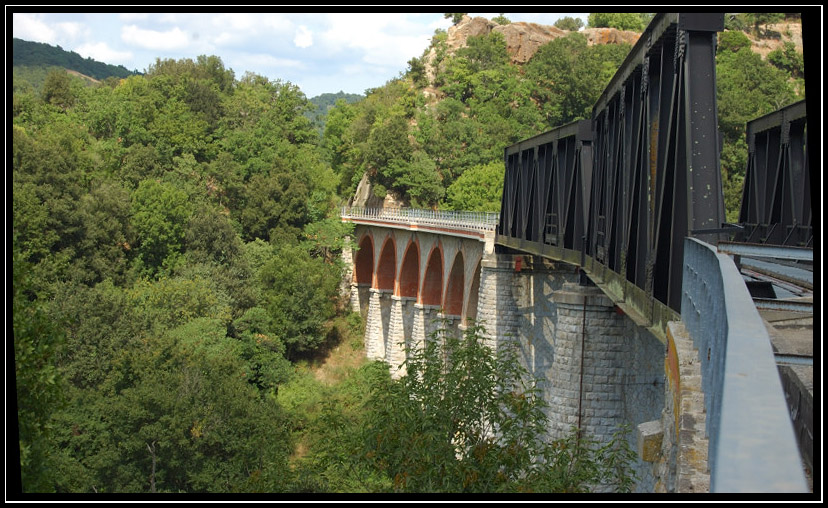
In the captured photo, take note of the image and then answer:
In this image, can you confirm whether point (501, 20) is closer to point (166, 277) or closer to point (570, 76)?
point (570, 76)

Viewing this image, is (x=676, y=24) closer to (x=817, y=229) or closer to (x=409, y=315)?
(x=817, y=229)

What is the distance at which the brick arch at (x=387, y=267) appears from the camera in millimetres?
58312

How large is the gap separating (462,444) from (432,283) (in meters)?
35.3

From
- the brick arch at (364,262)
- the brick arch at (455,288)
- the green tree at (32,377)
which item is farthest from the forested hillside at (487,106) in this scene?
the green tree at (32,377)

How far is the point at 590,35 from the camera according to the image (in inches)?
3792

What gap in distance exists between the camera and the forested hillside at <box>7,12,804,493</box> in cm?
1655

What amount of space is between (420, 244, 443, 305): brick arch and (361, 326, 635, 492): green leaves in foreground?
3347cm

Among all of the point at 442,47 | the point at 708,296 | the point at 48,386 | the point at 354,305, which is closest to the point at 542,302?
the point at 48,386

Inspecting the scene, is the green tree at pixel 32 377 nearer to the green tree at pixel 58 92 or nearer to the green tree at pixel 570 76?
the green tree at pixel 58 92

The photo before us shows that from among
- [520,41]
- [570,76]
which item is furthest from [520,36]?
[570,76]

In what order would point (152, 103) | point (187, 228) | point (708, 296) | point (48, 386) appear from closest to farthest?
point (708, 296), point (48, 386), point (187, 228), point (152, 103)

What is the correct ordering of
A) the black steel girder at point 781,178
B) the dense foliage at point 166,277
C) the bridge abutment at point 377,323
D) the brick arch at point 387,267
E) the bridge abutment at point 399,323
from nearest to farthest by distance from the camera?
the black steel girder at point 781,178, the dense foliage at point 166,277, the bridge abutment at point 399,323, the bridge abutment at point 377,323, the brick arch at point 387,267

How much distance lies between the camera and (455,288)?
45719mm

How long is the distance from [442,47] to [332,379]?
161 feet
